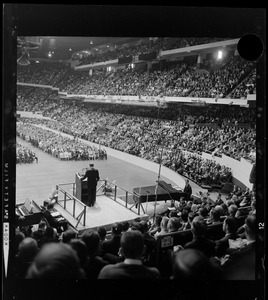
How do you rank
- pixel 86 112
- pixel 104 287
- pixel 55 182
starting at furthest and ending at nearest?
pixel 86 112, pixel 55 182, pixel 104 287

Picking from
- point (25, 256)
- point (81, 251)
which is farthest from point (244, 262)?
point (25, 256)

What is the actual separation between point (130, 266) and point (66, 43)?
5.58 ft

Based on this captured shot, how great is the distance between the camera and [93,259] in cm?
230

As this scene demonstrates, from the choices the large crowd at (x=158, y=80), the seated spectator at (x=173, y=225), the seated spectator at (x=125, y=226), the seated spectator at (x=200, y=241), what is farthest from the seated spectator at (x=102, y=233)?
the large crowd at (x=158, y=80)

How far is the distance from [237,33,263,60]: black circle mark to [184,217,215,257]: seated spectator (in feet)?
4.16

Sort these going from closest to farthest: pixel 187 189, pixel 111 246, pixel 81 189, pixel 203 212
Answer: pixel 111 246, pixel 81 189, pixel 203 212, pixel 187 189

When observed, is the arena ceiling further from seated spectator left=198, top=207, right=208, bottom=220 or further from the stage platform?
seated spectator left=198, top=207, right=208, bottom=220

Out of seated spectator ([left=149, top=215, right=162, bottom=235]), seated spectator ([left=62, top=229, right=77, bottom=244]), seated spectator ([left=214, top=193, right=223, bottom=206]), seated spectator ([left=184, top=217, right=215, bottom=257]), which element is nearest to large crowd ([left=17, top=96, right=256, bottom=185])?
→ seated spectator ([left=214, top=193, right=223, bottom=206])

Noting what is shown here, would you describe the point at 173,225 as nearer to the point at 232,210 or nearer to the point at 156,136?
the point at 232,210

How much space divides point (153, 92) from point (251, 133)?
87 cm

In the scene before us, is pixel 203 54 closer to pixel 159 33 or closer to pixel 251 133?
pixel 159 33

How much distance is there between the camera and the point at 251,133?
244 centimetres

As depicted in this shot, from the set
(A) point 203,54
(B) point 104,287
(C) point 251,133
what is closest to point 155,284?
(B) point 104,287

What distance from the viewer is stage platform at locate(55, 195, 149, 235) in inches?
103
